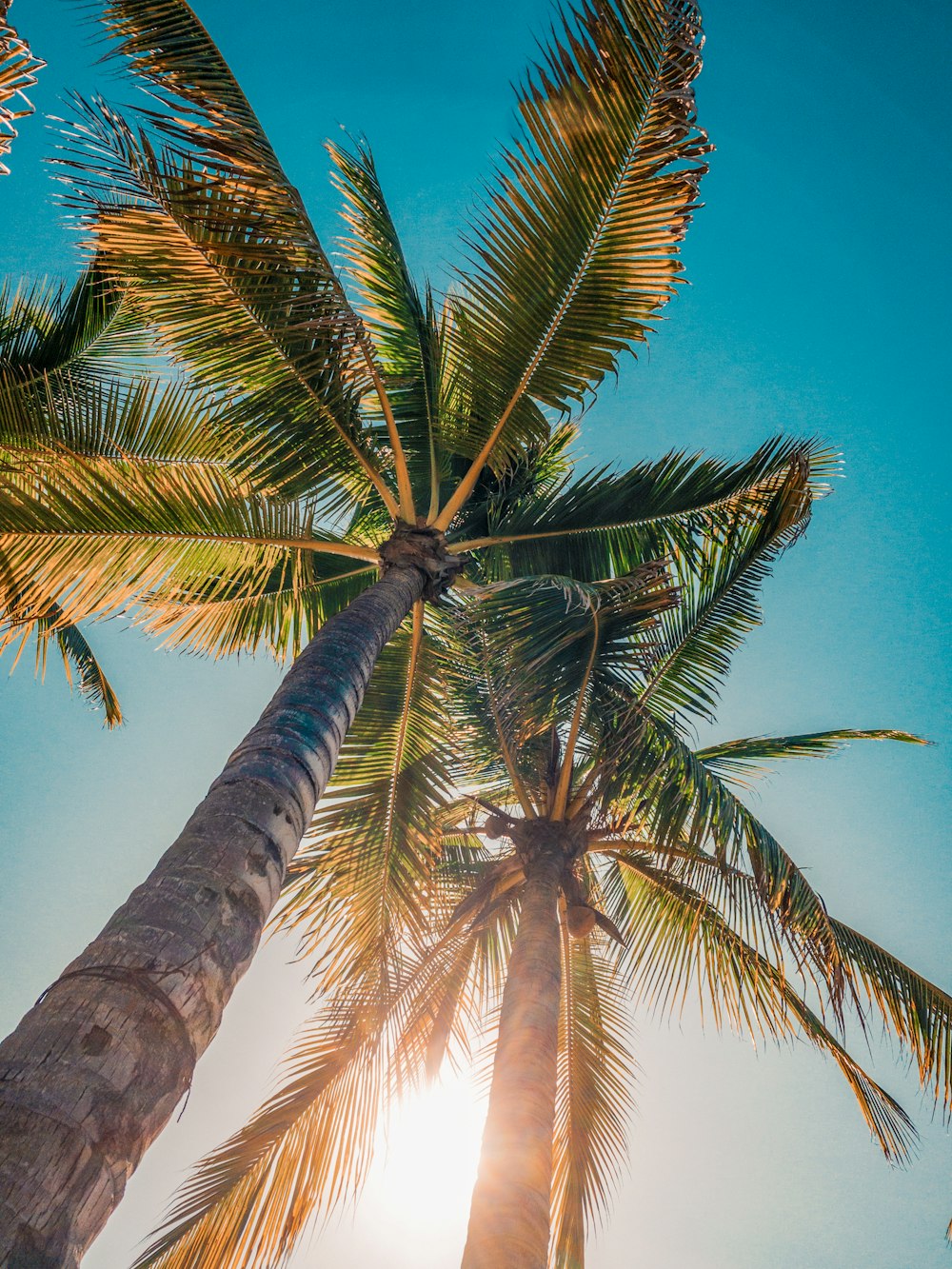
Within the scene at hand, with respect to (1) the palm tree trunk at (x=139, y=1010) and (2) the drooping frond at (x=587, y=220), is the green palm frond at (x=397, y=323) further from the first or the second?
(1) the palm tree trunk at (x=139, y=1010)

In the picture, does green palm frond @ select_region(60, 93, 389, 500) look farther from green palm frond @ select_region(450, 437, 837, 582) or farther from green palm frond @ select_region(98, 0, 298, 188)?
green palm frond @ select_region(450, 437, 837, 582)

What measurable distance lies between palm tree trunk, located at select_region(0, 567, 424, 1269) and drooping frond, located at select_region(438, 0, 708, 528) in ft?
12.0

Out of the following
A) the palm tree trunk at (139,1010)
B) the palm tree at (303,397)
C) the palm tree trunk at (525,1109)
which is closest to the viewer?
the palm tree trunk at (139,1010)

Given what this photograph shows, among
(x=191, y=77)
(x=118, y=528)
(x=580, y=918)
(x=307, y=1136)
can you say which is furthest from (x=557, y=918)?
(x=191, y=77)

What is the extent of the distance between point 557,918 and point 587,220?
504 cm

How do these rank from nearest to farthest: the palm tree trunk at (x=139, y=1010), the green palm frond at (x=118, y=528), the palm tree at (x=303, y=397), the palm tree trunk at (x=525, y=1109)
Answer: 1. the palm tree trunk at (x=139, y=1010)
2. the palm tree at (x=303, y=397)
3. the palm tree trunk at (x=525, y=1109)
4. the green palm frond at (x=118, y=528)

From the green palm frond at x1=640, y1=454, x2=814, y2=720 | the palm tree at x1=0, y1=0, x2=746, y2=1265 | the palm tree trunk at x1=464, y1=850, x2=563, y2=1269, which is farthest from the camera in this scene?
the green palm frond at x1=640, y1=454, x2=814, y2=720

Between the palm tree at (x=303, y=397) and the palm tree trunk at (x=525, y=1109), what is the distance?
7.74 feet

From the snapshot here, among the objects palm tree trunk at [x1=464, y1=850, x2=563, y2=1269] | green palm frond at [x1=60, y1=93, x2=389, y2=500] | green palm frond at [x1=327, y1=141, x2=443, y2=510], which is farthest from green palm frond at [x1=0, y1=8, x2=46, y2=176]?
palm tree trunk at [x1=464, y1=850, x2=563, y2=1269]

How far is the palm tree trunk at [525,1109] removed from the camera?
440 cm

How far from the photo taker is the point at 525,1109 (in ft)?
16.9

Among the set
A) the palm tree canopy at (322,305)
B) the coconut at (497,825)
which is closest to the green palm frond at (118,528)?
the palm tree canopy at (322,305)

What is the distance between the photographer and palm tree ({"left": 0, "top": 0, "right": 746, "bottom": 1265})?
11.7 feet

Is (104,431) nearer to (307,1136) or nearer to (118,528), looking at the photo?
(118,528)
